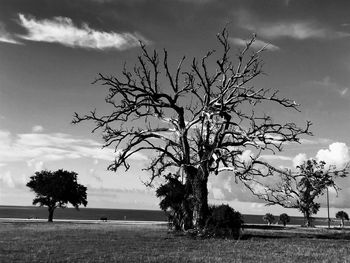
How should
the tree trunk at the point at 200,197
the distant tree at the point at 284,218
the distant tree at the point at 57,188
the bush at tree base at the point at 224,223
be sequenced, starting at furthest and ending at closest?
the distant tree at the point at 284,218 < the distant tree at the point at 57,188 < the tree trunk at the point at 200,197 < the bush at tree base at the point at 224,223

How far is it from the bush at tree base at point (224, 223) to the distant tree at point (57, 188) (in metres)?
38.6

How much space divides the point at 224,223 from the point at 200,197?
252cm

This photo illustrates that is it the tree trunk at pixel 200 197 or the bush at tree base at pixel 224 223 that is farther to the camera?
the tree trunk at pixel 200 197

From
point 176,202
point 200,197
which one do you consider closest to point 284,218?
point 176,202

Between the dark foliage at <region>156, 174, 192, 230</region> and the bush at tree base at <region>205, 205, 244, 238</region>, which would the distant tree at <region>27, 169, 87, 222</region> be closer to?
the dark foliage at <region>156, 174, 192, 230</region>

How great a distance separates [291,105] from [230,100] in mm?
4487

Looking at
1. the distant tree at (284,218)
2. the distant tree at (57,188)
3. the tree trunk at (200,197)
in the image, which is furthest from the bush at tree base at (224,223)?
the distant tree at (284,218)

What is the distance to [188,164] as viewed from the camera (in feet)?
101

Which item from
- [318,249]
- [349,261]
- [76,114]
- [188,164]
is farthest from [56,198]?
[349,261]

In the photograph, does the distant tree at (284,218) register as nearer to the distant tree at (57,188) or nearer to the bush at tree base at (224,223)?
Answer: the distant tree at (57,188)

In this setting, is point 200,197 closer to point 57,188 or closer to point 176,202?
point 176,202

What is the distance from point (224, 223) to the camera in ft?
96.2

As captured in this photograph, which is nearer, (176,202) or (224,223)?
(224,223)

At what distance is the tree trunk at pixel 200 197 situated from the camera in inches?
1203
